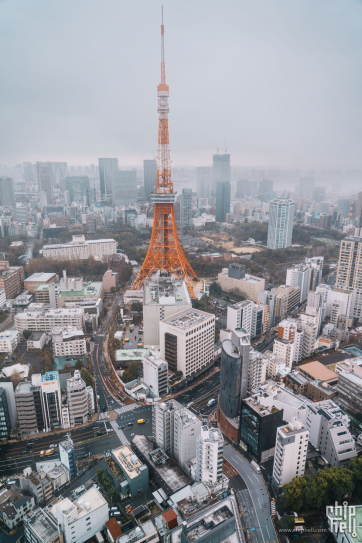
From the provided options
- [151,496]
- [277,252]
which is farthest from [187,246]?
[151,496]

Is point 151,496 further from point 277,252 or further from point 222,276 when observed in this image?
point 277,252

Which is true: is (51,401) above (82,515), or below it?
above

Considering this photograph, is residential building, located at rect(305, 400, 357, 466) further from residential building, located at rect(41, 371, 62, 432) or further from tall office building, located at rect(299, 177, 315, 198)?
tall office building, located at rect(299, 177, 315, 198)

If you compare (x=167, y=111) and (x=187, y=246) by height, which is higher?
(x=167, y=111)

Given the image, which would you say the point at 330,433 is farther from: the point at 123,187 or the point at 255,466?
the point at 123,187

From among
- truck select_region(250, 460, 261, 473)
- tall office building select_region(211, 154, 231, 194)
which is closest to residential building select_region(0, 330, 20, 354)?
truck select_region(250, 460, 261, 473)

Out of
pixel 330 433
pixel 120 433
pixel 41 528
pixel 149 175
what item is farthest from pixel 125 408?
pixel 149 175
